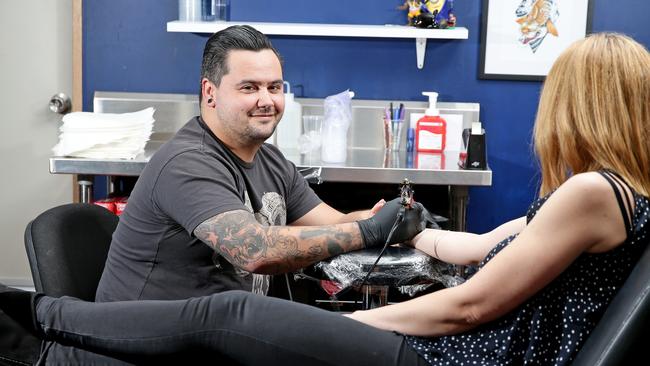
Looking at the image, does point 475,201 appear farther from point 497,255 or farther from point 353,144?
point 497,255

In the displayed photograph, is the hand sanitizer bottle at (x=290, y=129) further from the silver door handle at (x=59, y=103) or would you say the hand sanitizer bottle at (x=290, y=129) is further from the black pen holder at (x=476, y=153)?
the silver door handle at (x=59, y=103)

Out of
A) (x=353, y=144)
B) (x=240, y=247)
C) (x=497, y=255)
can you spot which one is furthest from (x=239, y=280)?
(x=353, y=144)

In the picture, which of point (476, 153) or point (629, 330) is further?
point (476, 153)

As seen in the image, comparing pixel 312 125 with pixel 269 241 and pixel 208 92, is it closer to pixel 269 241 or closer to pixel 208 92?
pixel 208 92

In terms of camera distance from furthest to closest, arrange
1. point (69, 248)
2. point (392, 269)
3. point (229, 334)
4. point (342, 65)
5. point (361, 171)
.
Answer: point (342, 65) < point (361, 171) < point (69, 248) < point (392, 269) < point (229, 334)

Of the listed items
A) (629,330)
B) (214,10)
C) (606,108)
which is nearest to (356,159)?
(214,10)

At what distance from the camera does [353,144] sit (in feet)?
12.0

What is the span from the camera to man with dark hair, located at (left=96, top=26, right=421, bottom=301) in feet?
6.47

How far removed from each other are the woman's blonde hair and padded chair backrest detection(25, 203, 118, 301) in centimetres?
117

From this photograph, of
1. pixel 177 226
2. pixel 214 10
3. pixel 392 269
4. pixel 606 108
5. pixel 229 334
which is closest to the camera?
pixel 606 108

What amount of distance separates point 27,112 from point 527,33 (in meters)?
2.07

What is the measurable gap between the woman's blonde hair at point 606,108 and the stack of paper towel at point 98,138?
1908mm

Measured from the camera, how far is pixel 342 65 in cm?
365

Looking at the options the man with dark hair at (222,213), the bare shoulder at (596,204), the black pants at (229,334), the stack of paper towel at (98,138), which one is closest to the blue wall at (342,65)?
the stack of paper towel at (98,138)
